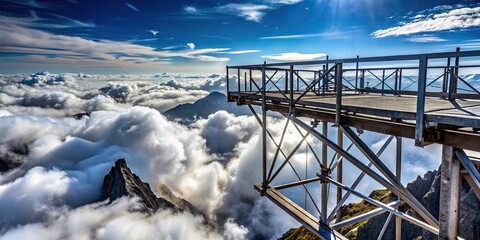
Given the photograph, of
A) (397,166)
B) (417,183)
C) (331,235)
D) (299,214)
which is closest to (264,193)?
(299,214)

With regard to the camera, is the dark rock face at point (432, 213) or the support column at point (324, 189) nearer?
the support column at point (324, 189)

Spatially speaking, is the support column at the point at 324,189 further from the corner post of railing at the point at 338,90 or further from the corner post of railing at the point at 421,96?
the corner post of railing at the point at 421,96

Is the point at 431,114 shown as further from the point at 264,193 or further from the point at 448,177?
the point at 264,193

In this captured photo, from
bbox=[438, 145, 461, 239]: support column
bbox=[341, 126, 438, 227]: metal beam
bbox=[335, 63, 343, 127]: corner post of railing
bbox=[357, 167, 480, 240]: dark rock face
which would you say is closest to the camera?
bbox=[438, 145, 461, 239]: support column

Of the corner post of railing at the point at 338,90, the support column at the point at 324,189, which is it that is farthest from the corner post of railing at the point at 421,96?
the support column at the point at 324,189

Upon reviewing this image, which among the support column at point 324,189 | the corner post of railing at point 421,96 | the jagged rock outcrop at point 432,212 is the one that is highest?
the corner post of railing at point 421,96

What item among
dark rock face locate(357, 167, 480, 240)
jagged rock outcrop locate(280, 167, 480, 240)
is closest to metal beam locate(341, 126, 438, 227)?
dark rock face locate(357, 167, 480, 240)

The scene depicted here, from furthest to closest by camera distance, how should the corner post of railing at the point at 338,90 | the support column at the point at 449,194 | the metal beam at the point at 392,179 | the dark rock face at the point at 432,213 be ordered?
the dark rock face at the point at 432,213 < the corner post of railing at the point at 338,90 < the metal beam at the point at 392,179 < the support column at the point at 449,194

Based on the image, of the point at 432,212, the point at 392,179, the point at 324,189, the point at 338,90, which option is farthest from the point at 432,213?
the point at 338,90

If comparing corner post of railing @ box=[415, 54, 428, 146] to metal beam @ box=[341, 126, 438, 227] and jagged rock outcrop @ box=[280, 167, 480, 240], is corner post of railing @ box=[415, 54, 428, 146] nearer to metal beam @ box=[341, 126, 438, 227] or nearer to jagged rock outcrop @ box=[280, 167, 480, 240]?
metal beam @ box=[341, 126, 438, 227]

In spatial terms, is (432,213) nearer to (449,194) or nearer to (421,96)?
(449,194)
